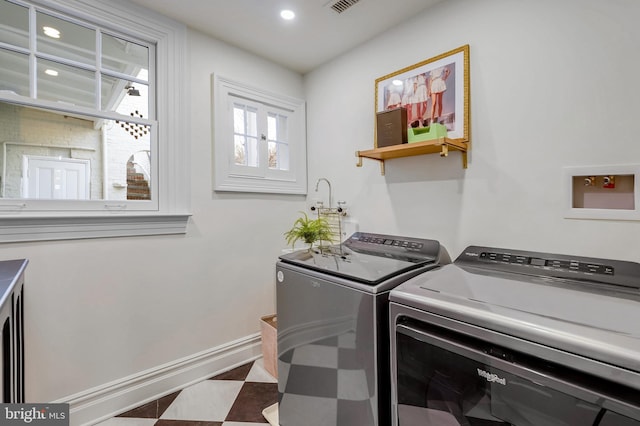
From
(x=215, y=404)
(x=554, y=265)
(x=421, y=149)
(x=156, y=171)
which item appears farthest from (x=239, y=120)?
(x=554, y=265)

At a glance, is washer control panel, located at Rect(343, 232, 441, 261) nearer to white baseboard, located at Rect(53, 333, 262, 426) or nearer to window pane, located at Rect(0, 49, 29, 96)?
white baseboard, located at Rect(53, 333, 262, 426)

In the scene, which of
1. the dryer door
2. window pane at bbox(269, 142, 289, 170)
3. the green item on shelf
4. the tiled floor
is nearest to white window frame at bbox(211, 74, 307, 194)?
window pane at bbox(269, 142, 289, 170)

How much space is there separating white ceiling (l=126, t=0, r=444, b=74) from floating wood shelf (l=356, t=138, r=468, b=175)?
0.86 m

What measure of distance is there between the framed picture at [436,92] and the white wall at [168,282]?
42.7 inches

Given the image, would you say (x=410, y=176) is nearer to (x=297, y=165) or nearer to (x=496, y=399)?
(x=297, y=165)

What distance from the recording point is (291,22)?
197 centimetres

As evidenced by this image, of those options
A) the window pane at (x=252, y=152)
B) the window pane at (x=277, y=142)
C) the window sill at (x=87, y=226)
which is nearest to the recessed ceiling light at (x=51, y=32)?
the window sill at (x=87, y=226)

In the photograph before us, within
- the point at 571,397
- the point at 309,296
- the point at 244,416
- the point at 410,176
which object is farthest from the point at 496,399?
the point at 244,416

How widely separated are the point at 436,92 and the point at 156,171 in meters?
1.81

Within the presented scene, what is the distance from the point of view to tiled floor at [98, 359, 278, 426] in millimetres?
1723

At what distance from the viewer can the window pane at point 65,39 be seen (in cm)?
166

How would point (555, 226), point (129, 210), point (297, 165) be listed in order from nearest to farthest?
point (555, 226)
point (129, 210)
point (297, 165)

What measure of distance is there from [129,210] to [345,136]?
5.08 feet

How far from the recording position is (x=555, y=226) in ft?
4.54
